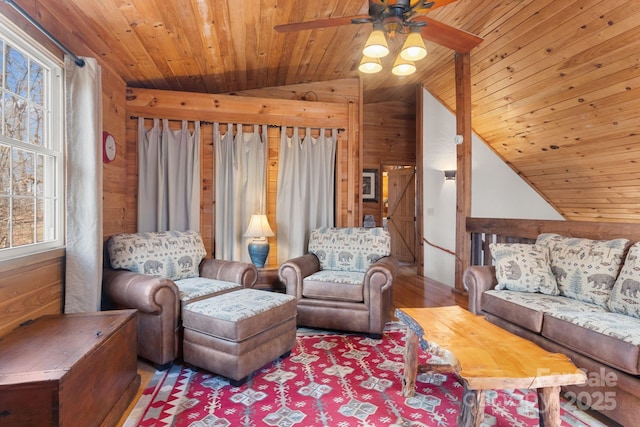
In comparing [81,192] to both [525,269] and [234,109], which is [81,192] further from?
[525,269]

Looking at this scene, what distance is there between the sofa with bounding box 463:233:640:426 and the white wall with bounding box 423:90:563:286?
2.33 metres

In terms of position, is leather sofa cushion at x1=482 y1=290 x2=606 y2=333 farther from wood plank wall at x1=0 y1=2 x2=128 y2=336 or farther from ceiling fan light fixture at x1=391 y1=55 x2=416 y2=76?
wood plank wall at x1=0 y1=2 x2=128 y2=336

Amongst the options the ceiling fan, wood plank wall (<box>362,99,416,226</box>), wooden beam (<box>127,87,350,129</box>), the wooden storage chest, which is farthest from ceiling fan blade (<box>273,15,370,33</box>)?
wood plank wall (<box>362,99,416,226</box>)

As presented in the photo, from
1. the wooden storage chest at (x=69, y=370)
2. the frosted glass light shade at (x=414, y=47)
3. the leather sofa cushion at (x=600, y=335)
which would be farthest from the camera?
the frosted glass light shade at (x=414, y=47)

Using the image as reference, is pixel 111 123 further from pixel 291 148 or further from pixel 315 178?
pixel 315 178

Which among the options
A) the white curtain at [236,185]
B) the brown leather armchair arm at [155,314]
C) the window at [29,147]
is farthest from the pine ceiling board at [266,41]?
the brown leather armchair arm at [155,314]

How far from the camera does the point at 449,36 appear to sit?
7.97ft

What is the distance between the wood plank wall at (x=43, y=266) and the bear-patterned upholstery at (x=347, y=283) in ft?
5.52

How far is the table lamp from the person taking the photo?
12.0 ft

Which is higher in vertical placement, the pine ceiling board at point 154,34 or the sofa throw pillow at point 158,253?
the pine ceiling board at point 154,34

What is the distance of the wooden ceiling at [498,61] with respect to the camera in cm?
257

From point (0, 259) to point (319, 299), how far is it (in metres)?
2.19

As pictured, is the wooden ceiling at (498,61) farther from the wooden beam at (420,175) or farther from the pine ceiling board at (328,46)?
the wooden beam at (420,175)

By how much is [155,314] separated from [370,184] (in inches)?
194
